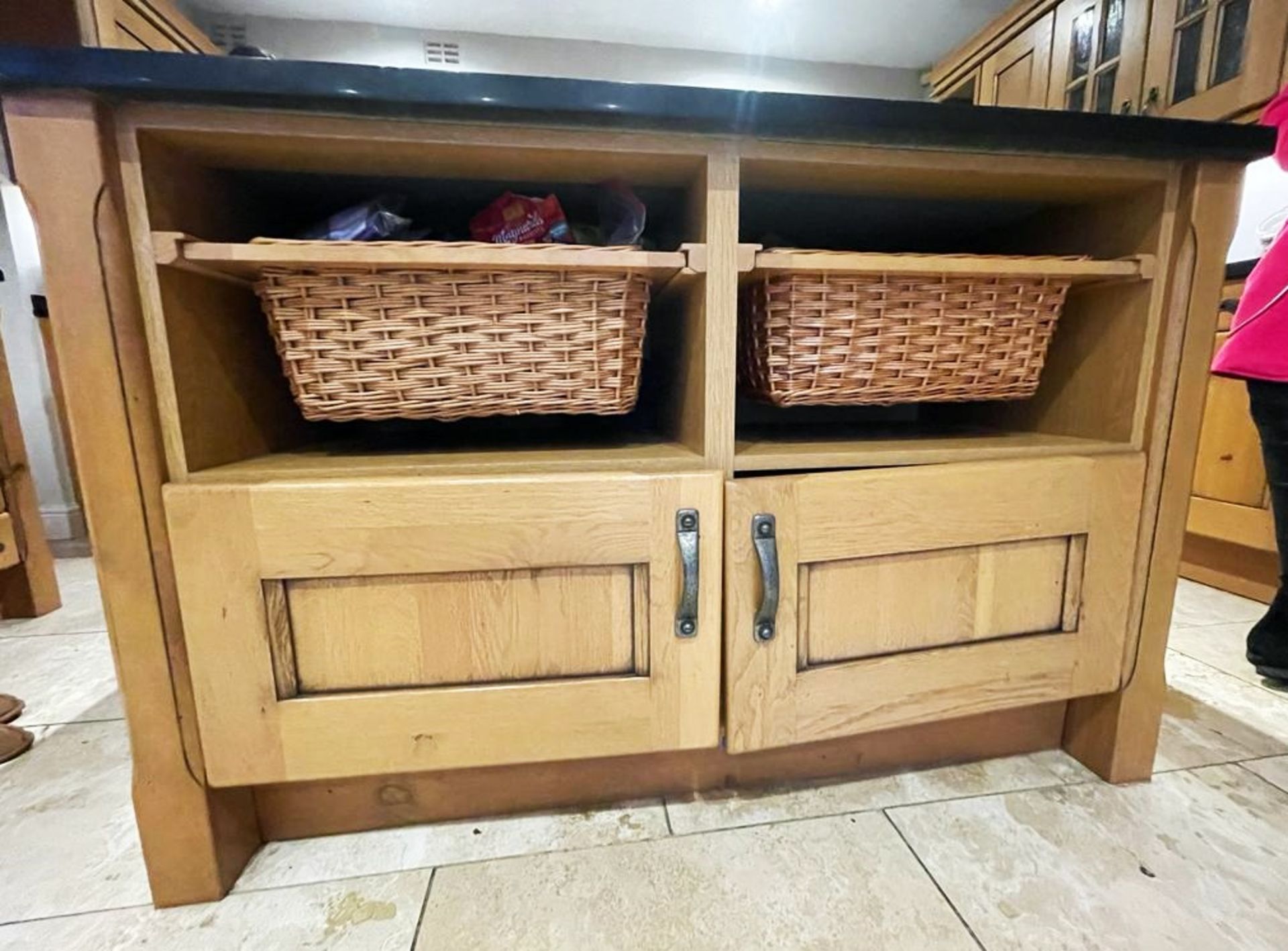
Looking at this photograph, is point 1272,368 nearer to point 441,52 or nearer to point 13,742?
point 13,742

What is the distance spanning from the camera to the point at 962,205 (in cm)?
76

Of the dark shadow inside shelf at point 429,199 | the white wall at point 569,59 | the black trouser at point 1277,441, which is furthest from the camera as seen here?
the white wall at point 569,59

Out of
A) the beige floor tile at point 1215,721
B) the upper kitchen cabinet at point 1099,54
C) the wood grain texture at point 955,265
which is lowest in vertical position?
the beige floor tile at point 1215,721

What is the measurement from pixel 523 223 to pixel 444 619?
42 cm

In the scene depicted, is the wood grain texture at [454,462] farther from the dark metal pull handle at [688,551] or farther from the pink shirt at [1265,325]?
the pink shirt at [1265,325]

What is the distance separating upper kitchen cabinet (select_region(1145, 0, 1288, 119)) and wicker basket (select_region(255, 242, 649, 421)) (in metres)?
1.73

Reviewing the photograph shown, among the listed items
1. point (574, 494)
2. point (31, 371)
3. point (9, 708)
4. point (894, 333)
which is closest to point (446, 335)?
point (574, 494)

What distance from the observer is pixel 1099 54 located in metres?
1.75

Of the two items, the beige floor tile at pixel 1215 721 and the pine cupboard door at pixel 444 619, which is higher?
the pine cupboard door at pixel 444 619

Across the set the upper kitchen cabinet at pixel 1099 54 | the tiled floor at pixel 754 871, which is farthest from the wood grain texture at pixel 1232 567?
the upper kitchen cabinet at pixel 1099 54

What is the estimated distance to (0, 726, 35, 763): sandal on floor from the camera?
759mm

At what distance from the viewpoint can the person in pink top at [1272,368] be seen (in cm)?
82

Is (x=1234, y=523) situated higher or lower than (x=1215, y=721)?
higher

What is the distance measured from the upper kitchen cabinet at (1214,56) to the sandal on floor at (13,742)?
261cm
